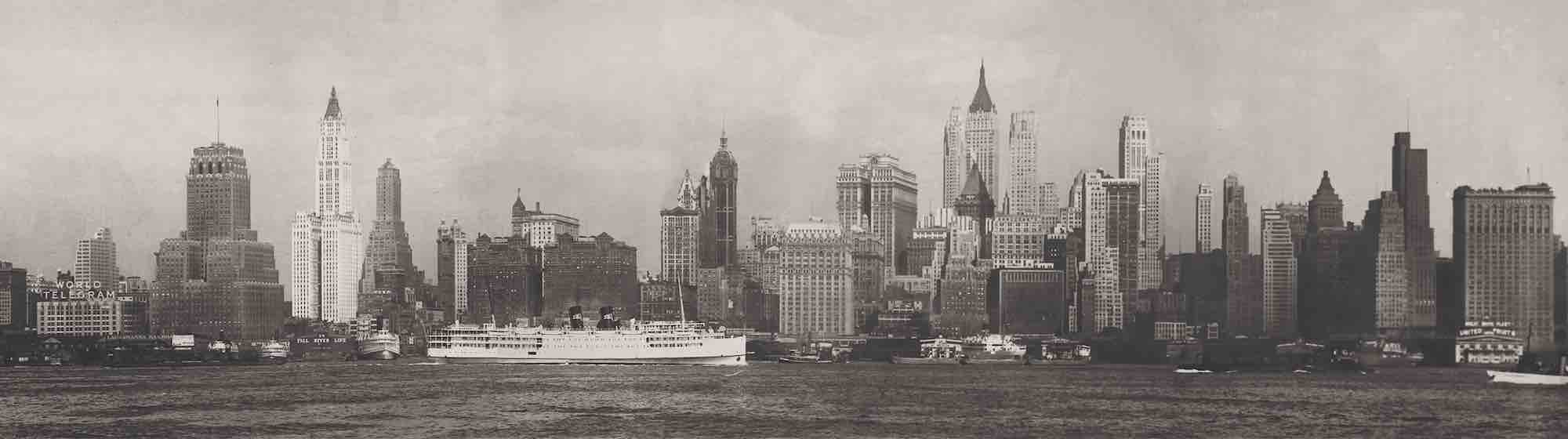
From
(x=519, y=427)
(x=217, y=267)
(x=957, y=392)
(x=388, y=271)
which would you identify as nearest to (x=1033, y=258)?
(x=388, y=271)

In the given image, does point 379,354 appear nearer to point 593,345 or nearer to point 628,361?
point 593,345

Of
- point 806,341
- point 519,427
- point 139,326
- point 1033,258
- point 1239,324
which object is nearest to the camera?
point 519,427

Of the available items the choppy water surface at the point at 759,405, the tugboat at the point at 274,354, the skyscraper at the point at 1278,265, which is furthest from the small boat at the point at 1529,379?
the tugboat at the point at 274,354

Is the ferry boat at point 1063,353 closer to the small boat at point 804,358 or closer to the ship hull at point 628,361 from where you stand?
the small boat at point 804,358

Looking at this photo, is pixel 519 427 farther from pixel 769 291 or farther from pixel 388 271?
pixel 388 271

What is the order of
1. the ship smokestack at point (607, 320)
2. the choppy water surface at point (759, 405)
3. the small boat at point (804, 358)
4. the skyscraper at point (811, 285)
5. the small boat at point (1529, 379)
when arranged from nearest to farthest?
the choppy water surface at point (759, 405) < the small boat at point (1529, 379) < the ship smokestack at point (607, 320) < the small boat at point (804, 358) < the skyscraper at point (811, 285)

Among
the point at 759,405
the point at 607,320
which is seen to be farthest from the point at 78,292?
the point at 759,405

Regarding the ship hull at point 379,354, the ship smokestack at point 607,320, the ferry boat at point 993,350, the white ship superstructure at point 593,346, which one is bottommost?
the ship hull at point 379,354

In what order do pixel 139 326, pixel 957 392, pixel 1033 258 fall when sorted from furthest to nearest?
pixel 1033 258, pixel 139 326, pixel 957 392
